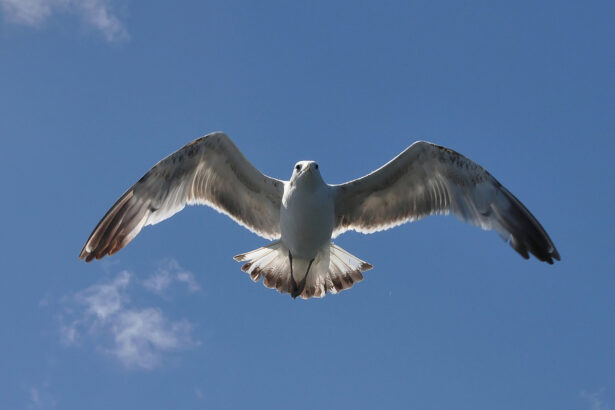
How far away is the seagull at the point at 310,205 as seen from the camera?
365 inches

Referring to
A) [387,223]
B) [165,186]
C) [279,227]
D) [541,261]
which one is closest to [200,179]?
[165,186]

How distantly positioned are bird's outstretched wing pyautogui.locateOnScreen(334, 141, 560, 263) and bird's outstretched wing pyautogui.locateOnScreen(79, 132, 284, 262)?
1.13 meters

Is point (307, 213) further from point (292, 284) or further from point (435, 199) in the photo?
point (435, 199)

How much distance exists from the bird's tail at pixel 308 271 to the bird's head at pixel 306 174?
121 centimetres

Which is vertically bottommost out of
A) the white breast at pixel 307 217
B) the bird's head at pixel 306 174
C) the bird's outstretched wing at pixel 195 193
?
the white breast at pixel 307 217

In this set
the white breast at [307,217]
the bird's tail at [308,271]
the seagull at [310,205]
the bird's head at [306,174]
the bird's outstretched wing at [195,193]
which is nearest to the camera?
the bird's head at [306,174]

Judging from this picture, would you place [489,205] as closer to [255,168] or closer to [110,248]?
[255,168]

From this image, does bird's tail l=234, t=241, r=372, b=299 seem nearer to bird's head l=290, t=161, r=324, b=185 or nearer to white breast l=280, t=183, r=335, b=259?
white breast l=280, t=183, r=335, b=259

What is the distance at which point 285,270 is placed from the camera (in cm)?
1005

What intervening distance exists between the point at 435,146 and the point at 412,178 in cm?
59

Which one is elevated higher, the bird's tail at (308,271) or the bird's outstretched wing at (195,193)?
the bird's outstretched wing at (195,193)

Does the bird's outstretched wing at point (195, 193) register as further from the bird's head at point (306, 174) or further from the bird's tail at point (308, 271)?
the bird's head at point (306, 174)

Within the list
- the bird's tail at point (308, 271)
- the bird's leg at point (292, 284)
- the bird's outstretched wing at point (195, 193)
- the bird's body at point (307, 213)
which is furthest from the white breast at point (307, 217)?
the bird's outstretched wing at point (195, 193)

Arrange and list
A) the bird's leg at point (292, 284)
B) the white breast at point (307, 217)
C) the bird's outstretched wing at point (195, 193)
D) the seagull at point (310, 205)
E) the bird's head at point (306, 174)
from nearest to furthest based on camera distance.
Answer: the bird's head at point (306, 174)
the white breast at point (307, 217)
the seagull at point (310, 205)
the bird's outstretched wing at point (195, 193)
the bird's leg at point (292, 284)
